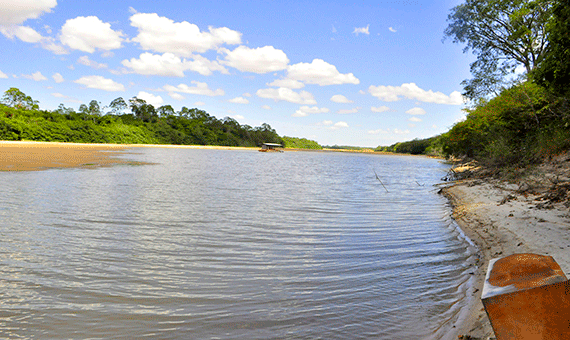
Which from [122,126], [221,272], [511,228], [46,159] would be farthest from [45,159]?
[122,126]

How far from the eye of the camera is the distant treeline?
243 feet

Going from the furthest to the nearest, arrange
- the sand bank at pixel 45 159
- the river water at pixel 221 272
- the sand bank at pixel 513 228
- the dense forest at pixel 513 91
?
the sand bank at pixel 45 159, the dense forest at pixel 513 91, the sand bank at pixel 513 228, the river water at pixel 221 272

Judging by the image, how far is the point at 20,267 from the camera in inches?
253

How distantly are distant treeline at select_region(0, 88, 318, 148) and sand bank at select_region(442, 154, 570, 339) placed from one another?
252ft

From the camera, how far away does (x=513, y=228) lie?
8875 millimetres

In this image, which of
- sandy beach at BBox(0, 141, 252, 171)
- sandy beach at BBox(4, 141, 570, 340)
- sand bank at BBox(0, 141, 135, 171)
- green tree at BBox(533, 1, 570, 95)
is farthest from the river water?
sandy beach at BBox(0, 141, 252, 171)

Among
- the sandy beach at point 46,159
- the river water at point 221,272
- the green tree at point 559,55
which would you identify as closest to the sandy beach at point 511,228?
the river water at point 221,272

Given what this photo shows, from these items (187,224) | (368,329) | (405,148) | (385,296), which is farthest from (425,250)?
(405,148)

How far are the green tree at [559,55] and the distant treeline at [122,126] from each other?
258 ft

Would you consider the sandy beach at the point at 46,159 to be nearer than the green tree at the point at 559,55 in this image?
No

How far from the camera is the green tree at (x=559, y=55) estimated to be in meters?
7.66

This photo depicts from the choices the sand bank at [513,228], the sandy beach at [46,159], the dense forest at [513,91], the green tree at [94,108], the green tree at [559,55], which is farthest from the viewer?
the green tree at [94,108]

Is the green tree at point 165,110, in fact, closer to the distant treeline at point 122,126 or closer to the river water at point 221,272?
the distant treeline at point 122,126

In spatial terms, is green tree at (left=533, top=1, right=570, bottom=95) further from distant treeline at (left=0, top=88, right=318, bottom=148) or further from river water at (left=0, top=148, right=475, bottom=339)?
distant treeline at (left=0, top=88, right=318, bottom=148)
